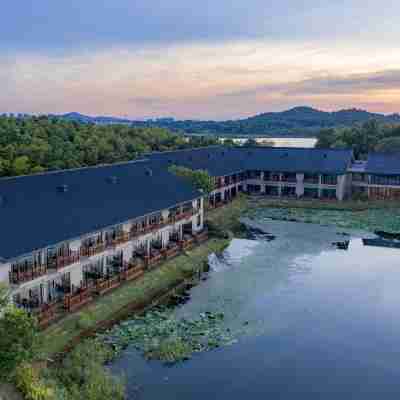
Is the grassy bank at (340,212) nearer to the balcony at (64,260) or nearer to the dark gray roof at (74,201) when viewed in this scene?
the dark gray roof at (74,201)

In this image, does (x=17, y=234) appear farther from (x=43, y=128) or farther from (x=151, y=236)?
(x=43, y=128)

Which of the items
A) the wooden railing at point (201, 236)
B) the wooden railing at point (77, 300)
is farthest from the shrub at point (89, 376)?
the wooden railing at point (201, 236)

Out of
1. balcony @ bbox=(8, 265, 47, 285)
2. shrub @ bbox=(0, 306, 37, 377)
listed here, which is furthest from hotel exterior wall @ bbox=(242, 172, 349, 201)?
shrub @ bbox=(0, 306, 37, 377)

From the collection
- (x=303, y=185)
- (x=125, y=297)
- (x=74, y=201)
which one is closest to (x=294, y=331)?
(x=125, y=297)

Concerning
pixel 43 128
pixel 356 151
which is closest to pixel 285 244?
pixel 43 128

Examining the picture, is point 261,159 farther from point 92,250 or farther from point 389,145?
point 92,250

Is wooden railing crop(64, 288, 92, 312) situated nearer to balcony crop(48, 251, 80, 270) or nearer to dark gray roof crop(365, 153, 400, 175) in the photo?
balcony crop(48, 251, 80, 270)
